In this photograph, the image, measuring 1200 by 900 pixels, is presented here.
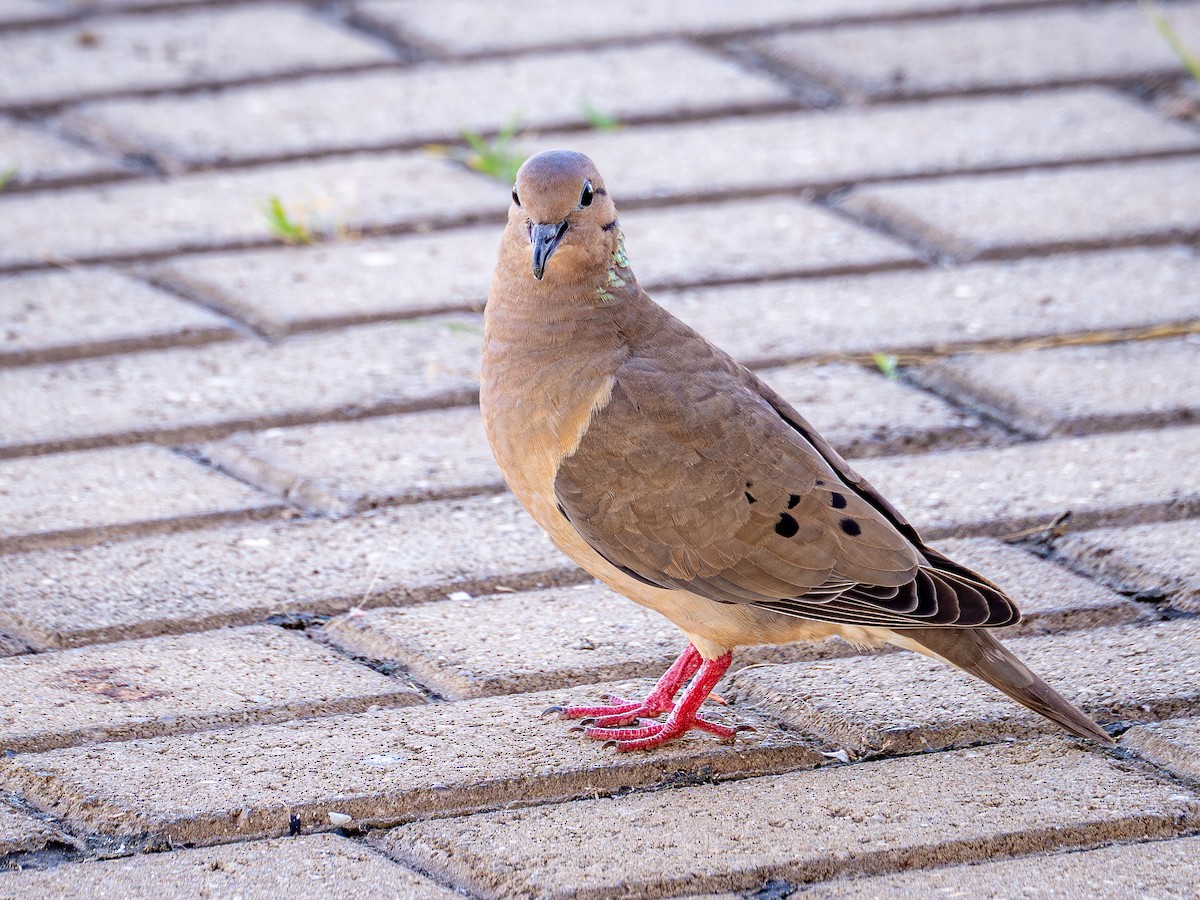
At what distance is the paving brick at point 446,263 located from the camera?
4.55 metres

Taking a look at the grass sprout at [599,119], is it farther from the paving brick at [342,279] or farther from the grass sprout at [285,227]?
the grass sprout at [285,227]

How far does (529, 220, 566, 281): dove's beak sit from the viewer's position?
3.04 metres

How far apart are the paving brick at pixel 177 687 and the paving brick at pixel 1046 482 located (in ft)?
3.99

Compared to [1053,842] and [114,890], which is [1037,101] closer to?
[1053,842]

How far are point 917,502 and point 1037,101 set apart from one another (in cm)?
264

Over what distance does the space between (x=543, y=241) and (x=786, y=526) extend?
636mm

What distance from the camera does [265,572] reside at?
3396 millimetres

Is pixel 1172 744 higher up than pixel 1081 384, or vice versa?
pixel 1081 384

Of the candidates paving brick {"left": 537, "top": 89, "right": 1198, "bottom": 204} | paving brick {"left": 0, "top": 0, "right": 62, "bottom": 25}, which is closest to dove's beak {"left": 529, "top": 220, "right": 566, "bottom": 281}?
paving brick {"left": 537, "top": 89, "right": 1198, "bottom": 204}

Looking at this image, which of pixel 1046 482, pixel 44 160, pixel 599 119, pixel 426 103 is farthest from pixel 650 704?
pixel 426 103

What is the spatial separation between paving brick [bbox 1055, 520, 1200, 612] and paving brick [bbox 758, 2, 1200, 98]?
2.74 metres

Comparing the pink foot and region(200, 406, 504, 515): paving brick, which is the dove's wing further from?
region(200, 406, 504, 515): paving brick

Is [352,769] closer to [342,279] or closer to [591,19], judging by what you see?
[342,279]

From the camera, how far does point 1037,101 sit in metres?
5.87
